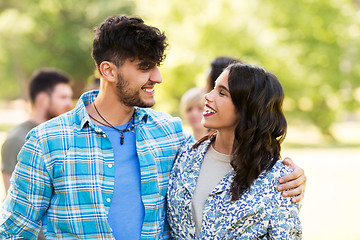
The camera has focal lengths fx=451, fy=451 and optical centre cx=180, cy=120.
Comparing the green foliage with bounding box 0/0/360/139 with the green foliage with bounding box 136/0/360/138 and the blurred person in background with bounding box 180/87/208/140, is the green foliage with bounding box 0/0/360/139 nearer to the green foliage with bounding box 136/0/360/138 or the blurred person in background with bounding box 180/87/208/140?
the green foliage with bounding box 136/0/360/138

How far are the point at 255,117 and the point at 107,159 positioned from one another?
2.65ft

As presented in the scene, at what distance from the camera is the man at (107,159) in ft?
7.39

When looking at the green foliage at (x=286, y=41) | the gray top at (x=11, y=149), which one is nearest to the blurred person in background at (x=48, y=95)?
the gray top at (x=11, y=149)

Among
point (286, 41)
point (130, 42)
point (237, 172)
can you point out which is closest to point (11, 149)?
point (130, 42)

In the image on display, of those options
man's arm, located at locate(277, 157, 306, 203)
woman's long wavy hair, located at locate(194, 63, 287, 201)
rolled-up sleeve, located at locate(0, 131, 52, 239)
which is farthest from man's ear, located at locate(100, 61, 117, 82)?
man's arm, located at locate(277, 157, 306, 203)

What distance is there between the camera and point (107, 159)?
92.7 inches

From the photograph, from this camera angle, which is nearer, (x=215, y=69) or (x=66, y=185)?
(x=66, y=185)

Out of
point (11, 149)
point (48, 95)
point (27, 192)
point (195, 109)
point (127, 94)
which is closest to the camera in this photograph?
point (27, 192)

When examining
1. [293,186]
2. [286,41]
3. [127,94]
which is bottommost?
[293,186]

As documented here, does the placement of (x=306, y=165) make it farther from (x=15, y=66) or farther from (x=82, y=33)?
(x=15, y=66)

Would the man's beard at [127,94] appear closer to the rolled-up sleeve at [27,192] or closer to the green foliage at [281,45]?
the rolled-up sleeve at [27,192]

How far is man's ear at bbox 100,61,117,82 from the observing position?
2.48 metres

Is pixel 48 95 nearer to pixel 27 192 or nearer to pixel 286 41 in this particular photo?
pixel 27 192

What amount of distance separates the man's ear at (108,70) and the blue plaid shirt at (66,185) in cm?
24
